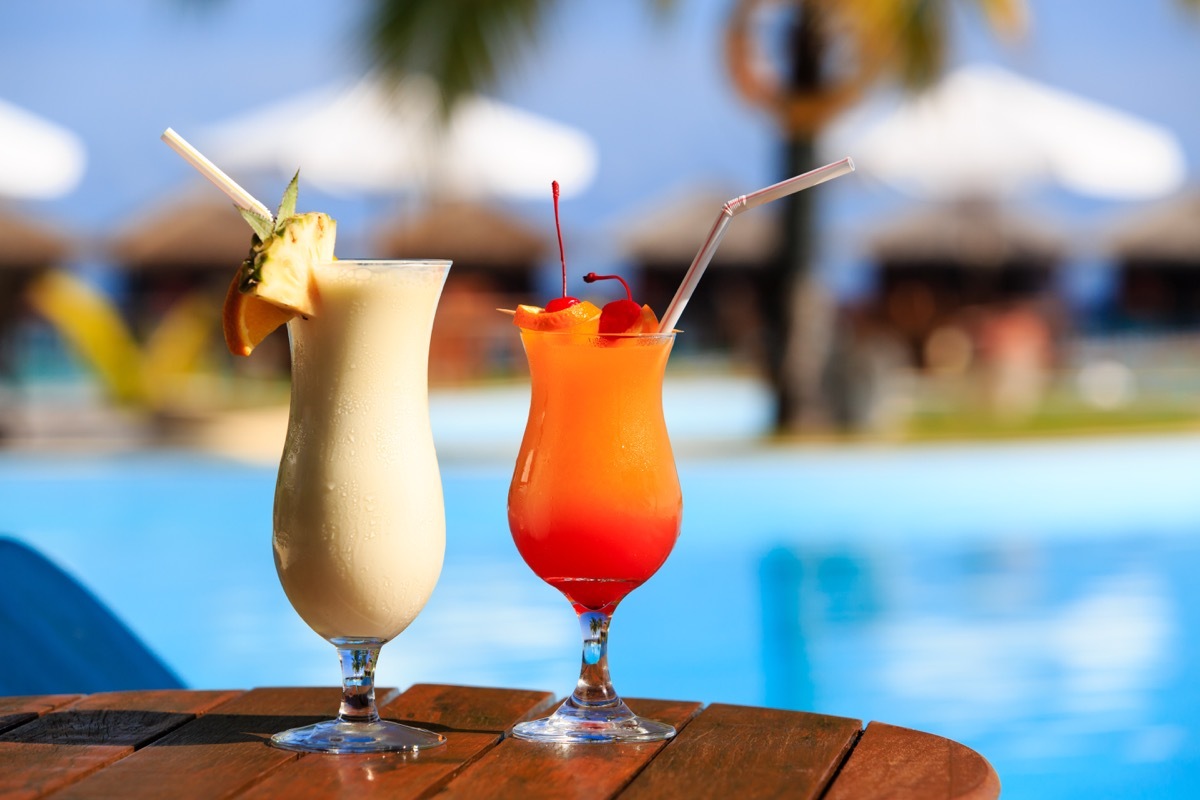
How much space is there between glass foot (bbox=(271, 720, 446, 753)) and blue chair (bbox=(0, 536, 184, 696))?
805mm

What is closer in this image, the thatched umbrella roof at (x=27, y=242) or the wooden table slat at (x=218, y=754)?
the wooden table slat at (x=218, y=754)

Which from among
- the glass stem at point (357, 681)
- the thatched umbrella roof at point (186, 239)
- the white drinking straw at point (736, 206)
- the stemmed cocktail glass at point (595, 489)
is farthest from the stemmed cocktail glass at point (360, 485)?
the thatched umbrella roof at point (186, 239)

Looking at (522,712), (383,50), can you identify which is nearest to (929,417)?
(383,50)

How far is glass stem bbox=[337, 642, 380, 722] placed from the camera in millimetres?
1409

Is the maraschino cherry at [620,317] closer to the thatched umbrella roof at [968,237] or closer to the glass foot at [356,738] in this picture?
the glass foot at [356,738]

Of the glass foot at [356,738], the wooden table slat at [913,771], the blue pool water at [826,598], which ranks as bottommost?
the wooden table slat at [913,771]

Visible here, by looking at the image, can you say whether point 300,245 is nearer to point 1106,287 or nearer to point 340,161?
point 340,161

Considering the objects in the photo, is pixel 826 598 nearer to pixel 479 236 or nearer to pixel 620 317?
pixel 620 317

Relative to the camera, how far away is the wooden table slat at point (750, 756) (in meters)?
1.26

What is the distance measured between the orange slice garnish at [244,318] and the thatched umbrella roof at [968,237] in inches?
686

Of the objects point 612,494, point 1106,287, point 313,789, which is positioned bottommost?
point 313,789

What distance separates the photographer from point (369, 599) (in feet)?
4.54

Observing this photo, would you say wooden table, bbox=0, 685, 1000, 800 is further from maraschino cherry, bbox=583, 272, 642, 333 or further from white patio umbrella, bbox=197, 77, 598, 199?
white patio umbrella, bbox=197, 77, 598, 199

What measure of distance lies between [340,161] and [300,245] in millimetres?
14376
